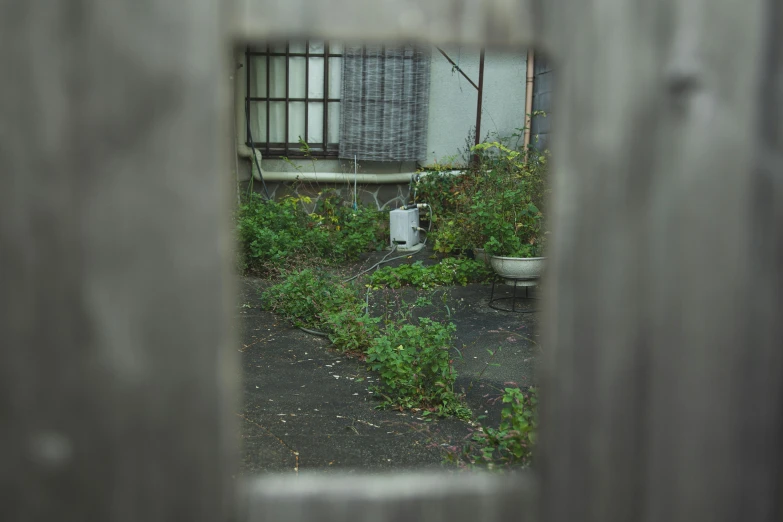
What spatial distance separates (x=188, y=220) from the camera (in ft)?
2.18

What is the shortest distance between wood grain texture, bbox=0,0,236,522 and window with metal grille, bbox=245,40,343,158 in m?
8.56

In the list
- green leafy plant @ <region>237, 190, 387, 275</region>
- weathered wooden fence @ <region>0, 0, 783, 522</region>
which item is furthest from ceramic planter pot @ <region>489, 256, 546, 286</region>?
weathered wooden fence @ <region>0, 0, 783, 522</region>

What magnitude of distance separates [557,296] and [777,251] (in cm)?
24

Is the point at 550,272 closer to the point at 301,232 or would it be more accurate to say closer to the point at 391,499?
the point at 391,499

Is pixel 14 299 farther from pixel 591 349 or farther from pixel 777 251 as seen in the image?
pixel 777 251

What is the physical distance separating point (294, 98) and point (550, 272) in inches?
346

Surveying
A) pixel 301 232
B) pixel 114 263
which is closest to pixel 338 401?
pixel 114 263

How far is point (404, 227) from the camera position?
27.5 ft

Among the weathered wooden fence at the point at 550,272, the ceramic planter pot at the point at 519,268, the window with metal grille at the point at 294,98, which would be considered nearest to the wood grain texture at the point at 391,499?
the weathered wooden fence at the point at 550,272

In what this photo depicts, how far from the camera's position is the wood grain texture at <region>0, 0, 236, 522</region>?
0.64 m

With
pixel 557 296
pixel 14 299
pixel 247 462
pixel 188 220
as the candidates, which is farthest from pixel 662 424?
pixel 247 462

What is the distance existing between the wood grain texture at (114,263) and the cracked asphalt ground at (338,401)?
2124 millimetres

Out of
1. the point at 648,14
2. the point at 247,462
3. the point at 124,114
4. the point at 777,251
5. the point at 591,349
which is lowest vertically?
the point at 247,462

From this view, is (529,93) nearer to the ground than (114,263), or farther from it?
farther from it
